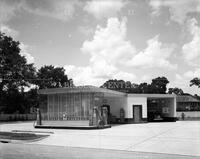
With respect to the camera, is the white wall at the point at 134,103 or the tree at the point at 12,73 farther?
the tree at the point at 12,73

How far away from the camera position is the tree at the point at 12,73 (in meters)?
50.8

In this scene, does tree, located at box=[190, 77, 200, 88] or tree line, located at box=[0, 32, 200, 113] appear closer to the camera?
tree line, located at box=[0, 32, 200, 113]

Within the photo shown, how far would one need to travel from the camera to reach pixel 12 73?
169 feet

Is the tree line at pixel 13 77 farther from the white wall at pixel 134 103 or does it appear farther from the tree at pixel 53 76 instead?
the white wall at pixel 134 103

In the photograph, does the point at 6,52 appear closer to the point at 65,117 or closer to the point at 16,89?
the point at 16,89

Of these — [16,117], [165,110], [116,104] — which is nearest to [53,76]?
[16,117]

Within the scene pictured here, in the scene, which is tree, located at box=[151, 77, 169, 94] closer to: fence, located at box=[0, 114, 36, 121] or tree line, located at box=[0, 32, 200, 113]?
tree line, located at box=[0, 32, 200, 113]

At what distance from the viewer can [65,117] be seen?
28.4 meters

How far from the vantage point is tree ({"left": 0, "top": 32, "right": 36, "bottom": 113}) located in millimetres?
50781

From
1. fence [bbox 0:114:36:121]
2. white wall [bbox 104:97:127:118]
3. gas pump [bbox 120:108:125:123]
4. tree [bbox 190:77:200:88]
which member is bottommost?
fence [bbox 0:114:36:121]

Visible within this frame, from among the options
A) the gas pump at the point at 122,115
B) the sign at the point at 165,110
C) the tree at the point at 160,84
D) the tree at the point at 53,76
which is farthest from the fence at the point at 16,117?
the tree at the point at 160,84

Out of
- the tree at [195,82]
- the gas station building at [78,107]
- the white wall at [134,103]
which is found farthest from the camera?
the tree at [195,82]

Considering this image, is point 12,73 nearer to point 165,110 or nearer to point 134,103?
point 134,103

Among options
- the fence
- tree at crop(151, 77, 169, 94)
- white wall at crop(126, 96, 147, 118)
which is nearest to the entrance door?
white wall at crop(126, 96, 147, 118)
